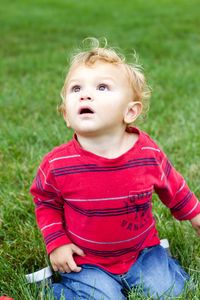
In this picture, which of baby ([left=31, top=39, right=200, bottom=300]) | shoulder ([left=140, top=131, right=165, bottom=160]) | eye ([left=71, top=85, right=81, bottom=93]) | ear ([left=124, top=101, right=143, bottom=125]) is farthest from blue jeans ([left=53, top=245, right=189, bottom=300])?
eye ([left=71, top=85, right=81, bottom=93])

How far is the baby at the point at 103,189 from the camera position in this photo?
2041mm

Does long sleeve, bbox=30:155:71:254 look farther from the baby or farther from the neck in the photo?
the neck

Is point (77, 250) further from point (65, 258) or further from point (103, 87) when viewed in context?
point (103, 87)

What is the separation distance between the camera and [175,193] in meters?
2.26

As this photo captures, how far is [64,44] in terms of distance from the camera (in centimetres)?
747

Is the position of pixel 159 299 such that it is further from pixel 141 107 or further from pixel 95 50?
pixel 95 50

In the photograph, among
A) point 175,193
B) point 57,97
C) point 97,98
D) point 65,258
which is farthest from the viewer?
point 57,97

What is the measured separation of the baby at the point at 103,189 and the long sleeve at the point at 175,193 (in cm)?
1

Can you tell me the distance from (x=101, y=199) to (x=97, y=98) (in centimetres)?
37

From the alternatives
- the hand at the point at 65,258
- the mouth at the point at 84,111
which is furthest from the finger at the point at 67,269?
the mouth at the point at 84,111

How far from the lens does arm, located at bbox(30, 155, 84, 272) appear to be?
6.89 feet

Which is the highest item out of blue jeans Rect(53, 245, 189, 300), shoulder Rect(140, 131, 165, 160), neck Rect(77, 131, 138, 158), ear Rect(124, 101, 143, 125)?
ear Rect(124, 101, 143, 125)

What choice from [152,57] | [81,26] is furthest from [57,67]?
[81,26]

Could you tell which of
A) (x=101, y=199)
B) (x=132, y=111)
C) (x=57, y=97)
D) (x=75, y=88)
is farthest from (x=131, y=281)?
(x=57, y=97)
